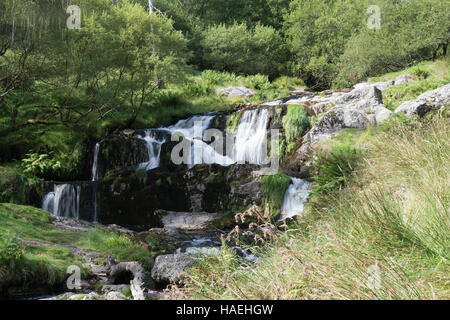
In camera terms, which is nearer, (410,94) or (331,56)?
(410,94)

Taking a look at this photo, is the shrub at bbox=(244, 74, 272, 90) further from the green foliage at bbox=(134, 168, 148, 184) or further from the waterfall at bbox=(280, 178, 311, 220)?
the waterfall at bbox=(280, 178, 311, 220)

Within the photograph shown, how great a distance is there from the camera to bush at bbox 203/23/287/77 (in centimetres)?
2553

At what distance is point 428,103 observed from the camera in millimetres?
9438

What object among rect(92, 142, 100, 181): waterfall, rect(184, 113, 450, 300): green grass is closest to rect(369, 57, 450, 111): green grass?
rect(184, 113, 450, 300): green grass

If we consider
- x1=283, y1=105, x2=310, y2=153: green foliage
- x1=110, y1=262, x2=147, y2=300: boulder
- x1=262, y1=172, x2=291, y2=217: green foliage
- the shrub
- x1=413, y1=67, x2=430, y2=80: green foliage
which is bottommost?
x1=110, y1=262, x2=147, y2=300: boulder

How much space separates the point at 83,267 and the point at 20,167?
24.9ft

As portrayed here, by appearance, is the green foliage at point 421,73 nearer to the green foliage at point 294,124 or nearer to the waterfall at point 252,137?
the green foliage at point 294,124

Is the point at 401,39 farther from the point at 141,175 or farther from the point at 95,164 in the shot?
the point at 95,164

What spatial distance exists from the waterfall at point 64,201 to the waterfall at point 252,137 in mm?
5750

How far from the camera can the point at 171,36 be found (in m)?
14.6

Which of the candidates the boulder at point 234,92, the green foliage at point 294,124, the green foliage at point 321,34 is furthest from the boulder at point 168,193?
the green foliage at point 321,34

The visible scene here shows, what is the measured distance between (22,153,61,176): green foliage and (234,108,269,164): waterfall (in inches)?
258
